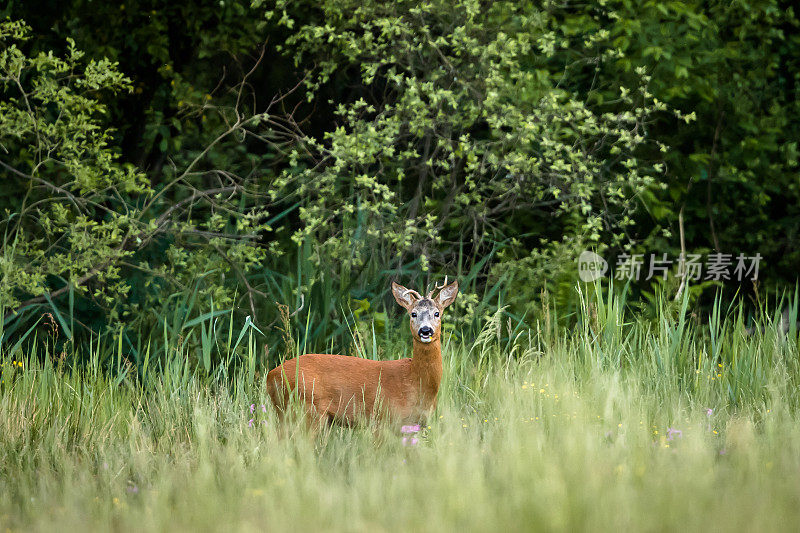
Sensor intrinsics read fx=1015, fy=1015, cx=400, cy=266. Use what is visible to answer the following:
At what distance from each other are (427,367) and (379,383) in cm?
22

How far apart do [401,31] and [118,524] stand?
454cm

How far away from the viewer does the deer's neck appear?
4.27 m

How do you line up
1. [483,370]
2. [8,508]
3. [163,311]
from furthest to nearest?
[163,311], [483,370], [8,508]

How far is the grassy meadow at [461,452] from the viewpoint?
3.43 m

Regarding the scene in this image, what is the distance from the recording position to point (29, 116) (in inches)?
260

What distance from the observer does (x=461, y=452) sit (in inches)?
161

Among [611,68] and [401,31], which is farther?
[611,68]

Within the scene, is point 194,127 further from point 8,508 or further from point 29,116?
point 8,508

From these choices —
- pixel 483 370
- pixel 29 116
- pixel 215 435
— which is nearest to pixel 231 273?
pixel 29 116
